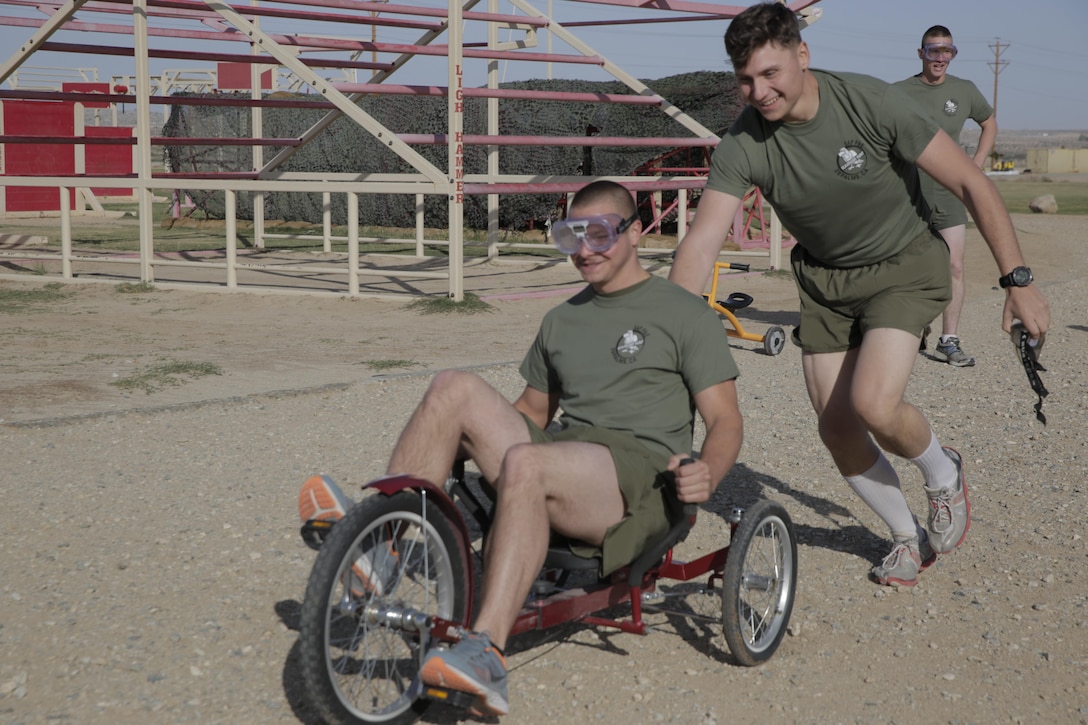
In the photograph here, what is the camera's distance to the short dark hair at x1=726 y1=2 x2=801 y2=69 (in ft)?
11.6

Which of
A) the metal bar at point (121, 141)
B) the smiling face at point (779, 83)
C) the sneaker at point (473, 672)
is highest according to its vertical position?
the metal bar at point (121, 141)

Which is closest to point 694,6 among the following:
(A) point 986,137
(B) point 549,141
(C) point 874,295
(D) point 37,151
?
(B) point 549,141

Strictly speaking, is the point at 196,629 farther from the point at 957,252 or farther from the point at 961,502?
the point at 957,252

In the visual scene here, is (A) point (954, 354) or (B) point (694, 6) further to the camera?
(B) point (694, 6)

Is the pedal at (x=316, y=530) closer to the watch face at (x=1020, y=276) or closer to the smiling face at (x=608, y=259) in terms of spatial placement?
the smiling face at (x=608, y=259)

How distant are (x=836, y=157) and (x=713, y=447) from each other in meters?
1.11

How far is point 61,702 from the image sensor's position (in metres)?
3.07

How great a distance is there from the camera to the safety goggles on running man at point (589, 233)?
3.39 metres

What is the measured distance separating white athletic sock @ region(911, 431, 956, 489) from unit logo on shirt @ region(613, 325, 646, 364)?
1311 millimetres

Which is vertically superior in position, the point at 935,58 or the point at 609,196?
the point at 935,58

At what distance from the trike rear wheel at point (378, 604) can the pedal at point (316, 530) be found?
0.31ft

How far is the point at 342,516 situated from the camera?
9.54 ft

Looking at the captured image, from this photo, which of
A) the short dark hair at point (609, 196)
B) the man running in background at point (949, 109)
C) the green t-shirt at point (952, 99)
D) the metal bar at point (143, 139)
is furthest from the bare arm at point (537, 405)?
the metal bar at point (143, 139)

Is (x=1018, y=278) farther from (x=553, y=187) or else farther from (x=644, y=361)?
(x=553, y=187)
